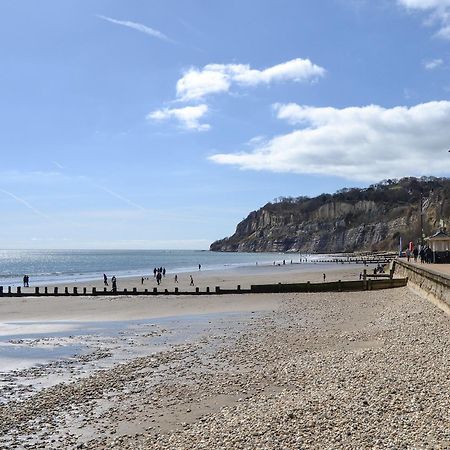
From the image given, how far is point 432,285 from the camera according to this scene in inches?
1005

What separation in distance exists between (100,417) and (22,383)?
13.3ft

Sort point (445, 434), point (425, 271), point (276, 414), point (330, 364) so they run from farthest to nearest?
1. point (425, 271)
2. point (330, 364)
3. point (276, 414)
4. point (445, 434)

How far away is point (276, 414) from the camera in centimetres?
977

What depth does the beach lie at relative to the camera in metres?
8.88

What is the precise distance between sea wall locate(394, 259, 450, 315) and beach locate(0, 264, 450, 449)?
2.25 ft

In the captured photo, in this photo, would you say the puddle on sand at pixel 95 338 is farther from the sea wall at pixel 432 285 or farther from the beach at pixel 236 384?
the sea wall at pixel 432 285

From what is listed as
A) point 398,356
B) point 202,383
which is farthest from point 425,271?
point 202,383

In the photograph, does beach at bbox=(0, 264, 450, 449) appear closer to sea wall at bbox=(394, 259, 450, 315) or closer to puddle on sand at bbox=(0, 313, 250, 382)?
puddle on sand at bbox=(0, 313, 250, 382)

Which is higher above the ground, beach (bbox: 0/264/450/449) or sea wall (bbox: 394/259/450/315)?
sea wall (bbox: 394/259/450/315)

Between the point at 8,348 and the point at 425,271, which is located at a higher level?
the point at 425,271

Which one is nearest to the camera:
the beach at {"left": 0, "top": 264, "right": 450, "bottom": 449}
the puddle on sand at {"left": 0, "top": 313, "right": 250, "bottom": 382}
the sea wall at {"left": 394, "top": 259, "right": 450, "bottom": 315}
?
the beach at {"left": 0, "top": 264, "right": 450, "bottom": 449}

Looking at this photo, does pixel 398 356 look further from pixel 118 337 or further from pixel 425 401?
pixel 118 337

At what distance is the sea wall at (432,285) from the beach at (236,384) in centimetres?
68

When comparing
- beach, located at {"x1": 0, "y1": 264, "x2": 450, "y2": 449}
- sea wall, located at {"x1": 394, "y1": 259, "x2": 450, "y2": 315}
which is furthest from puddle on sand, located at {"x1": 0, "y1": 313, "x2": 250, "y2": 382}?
sea wall, located at {"x1": 394, "y1": 259, "x2": 450, "y2": 315}
